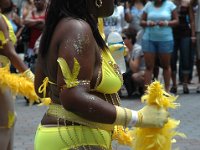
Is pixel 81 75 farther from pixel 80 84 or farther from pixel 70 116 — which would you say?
pixel 70 116

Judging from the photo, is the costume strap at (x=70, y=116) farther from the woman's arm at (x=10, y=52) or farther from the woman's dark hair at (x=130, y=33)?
the woman's dark hair at (x=130, y=33)

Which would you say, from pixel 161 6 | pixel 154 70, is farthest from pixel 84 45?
pixel 154 70

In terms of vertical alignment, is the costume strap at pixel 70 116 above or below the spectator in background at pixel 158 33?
above

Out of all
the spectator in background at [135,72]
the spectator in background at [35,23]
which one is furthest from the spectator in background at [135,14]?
the spectator in background at [35,23]

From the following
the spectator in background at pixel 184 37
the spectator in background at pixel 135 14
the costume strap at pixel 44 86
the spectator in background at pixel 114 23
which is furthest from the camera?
the spectator in background at pixel 135 14

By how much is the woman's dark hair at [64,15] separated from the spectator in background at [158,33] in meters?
7.58

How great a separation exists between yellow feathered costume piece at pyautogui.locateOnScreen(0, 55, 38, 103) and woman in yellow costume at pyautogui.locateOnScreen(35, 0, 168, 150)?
1.91 metres

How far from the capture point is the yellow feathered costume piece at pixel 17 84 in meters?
4.92

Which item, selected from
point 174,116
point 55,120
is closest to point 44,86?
point 55,120

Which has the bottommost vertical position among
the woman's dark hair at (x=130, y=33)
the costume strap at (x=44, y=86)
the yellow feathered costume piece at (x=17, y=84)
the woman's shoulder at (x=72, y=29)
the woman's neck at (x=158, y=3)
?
the woman's dark hair at (x=130, y=33)

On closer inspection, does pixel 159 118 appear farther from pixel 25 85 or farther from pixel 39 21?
pixel 39 21

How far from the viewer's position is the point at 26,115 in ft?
30.7

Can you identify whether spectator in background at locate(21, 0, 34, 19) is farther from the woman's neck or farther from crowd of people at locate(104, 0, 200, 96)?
the woman's neck

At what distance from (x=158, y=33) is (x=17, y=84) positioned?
229 inches
